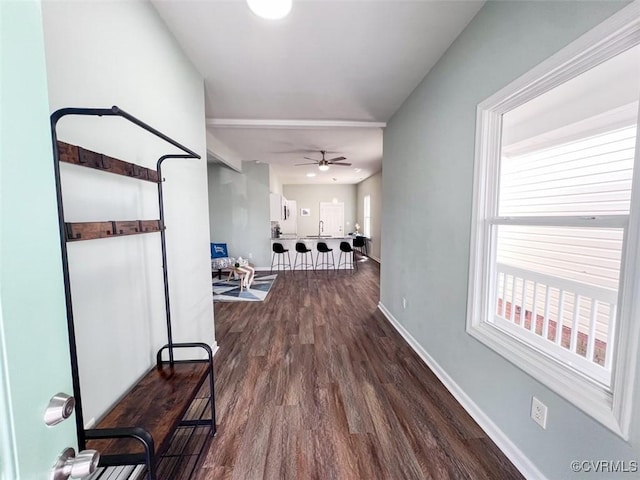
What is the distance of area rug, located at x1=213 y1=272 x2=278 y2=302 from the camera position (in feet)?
15.3

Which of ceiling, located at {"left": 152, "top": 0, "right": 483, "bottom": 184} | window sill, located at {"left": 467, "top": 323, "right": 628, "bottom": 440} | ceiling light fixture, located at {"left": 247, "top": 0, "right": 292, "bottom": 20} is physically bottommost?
window sill, located at {"left": 467, "top": 323, "right": 628, "bottom": 440}

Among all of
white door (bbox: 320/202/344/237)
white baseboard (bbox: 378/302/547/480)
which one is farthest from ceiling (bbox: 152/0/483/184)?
white door (bbox: 320/202/344/237)

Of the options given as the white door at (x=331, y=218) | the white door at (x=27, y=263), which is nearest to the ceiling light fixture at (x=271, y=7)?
the white door at (x=27, y=263)

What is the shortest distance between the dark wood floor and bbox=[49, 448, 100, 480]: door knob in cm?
124

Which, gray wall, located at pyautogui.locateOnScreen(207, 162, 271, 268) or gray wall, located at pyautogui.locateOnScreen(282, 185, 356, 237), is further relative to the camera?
gray wall, located at pyautogui.locateOnScreen(282, 185, 356, 237)

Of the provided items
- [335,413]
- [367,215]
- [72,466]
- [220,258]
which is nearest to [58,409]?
[72,466]

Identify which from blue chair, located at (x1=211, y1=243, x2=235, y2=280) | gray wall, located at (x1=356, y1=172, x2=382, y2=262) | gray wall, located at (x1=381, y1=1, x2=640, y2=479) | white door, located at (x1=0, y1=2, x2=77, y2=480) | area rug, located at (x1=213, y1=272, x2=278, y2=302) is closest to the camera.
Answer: white door, located at (x1=0, y1=2, x2=77, y2=480)

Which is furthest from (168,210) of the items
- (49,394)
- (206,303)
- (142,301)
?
(49,394)

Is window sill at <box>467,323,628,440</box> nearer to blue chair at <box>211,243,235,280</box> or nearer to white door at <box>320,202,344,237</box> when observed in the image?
blue chair at <box>211,243,235,280</box>

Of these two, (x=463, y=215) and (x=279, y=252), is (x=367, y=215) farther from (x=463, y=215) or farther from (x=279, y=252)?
(x=463, y=215)

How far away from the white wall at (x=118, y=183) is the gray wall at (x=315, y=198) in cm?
826

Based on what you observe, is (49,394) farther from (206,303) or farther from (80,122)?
(206,303)

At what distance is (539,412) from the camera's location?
1378mm

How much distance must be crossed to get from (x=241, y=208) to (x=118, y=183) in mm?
5511
